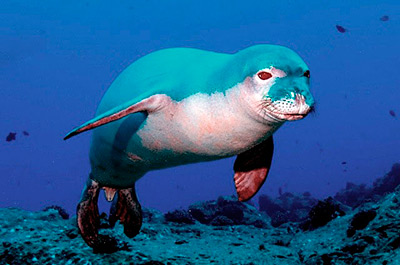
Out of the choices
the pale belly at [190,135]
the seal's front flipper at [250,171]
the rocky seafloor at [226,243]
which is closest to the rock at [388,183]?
the rocky seafloor at [226,243]

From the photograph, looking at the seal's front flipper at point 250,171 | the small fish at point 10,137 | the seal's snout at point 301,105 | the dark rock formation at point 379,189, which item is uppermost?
the small fish at point 10,137

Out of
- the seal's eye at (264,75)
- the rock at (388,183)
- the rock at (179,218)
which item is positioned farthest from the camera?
the rock at (388,183)

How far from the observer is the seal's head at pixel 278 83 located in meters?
2.68

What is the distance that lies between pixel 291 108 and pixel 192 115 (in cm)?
112

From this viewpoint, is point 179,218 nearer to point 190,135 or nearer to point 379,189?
point 190,135

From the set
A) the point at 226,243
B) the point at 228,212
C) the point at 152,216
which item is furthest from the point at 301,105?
the point at 228,212

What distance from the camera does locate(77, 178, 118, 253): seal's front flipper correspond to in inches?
187

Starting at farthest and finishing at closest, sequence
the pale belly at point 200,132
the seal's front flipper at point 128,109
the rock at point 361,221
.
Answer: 1. the rock at point 361,221
2. the seal's front flipper at point 128,109
3. the pale belly at point 200,132

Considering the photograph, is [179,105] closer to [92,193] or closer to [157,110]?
[157,110]

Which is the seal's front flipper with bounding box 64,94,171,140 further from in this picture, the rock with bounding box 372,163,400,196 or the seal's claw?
the rock with bounding box 372,163,400,196

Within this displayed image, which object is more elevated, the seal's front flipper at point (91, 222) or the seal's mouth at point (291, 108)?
the seal's mouth at point (291, 108)

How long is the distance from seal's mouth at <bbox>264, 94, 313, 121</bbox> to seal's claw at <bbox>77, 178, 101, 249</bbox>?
10.7 ft

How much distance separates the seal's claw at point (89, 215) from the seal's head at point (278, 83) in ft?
10.5

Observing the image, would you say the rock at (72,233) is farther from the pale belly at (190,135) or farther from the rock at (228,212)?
the rock at (228,212)
